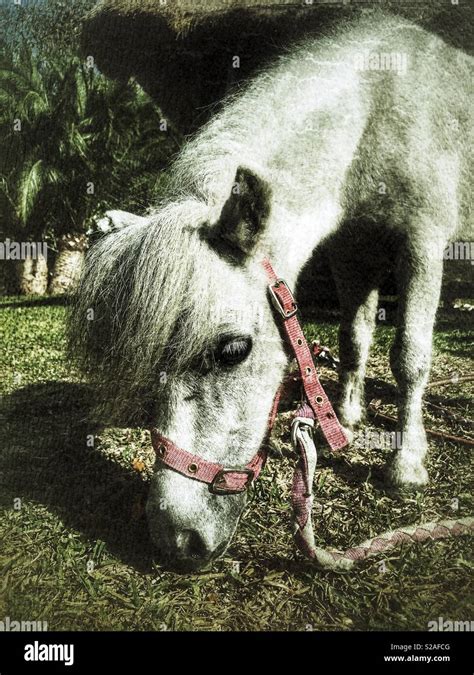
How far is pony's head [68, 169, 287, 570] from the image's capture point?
116 cm

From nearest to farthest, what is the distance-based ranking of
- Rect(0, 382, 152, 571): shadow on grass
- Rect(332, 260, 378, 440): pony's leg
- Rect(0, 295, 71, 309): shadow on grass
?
1. Rect(0, 382, 152, 571): shadow on grass
2. Rect(0, 295, 71, 309): shadow on grass
3. Rect(332, 260, 378, 440): pony's leg

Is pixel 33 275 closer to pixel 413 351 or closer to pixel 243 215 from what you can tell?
pixel 243 215

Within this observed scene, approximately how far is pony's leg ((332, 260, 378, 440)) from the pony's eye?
617 mm

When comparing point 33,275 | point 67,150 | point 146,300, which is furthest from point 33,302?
point 146,300

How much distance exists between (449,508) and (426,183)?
32.3 inches

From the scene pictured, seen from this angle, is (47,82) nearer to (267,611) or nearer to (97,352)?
(97,352)

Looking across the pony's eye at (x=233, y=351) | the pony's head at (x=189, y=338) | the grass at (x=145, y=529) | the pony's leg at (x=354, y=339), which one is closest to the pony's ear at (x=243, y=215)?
the pony's head at (x=189, y=338)

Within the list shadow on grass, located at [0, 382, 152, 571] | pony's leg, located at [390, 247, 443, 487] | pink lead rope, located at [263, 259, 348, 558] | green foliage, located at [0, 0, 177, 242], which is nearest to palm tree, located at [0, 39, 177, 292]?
green foliage, located at [0, 0, 177, 242]

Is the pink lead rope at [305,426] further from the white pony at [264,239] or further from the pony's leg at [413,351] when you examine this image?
the pony's leg at [413,351]

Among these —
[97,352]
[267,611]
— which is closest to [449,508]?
[267,611]

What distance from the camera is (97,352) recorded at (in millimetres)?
1250

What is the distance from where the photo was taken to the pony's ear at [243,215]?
1151mm

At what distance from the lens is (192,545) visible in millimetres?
1245

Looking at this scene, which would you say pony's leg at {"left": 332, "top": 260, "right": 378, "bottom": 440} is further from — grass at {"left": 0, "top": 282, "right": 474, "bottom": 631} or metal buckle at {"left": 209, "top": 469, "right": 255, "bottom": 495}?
metal buckle at {"left": 209, "top": 469, "right": 255, "bottom": 495}
